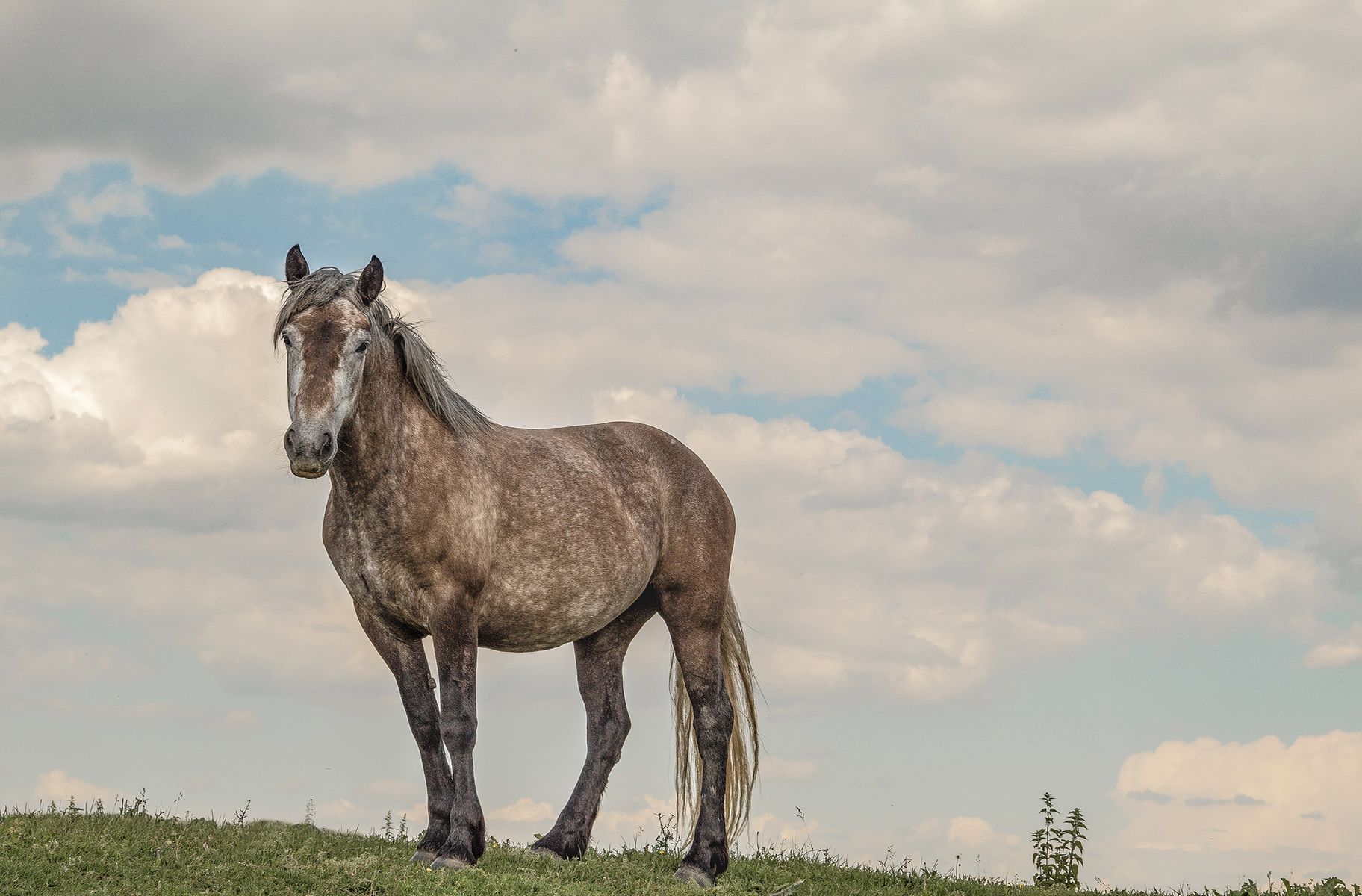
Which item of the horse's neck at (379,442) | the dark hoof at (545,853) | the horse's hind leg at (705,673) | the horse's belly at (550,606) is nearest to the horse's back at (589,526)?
the horse's belly at (550,606)

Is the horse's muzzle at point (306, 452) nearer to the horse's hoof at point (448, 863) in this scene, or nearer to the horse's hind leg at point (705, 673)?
the horse's hoof at point (448, 863)

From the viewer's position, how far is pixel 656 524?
39.6 ft

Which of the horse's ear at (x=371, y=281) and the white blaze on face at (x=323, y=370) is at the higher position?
the horse's ear at (x=371, y=281)

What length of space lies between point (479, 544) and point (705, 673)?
2916 mm

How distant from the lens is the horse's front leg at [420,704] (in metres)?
10.5

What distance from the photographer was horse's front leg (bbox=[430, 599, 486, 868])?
992 cm

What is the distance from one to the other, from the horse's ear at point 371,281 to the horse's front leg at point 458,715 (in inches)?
96.6

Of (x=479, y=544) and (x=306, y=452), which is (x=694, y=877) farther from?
(x=306, y=452)

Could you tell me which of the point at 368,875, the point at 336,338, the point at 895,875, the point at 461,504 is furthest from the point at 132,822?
the point at 895,875

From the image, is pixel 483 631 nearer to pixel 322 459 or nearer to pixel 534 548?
pixel 534 548

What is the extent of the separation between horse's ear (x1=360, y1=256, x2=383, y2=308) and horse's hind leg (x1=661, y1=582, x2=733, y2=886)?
4067 millimetres

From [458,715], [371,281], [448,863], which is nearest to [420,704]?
[458,715]

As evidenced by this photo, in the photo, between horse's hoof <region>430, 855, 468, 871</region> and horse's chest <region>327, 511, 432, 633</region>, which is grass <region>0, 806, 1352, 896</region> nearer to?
horse's hoof <region>430, 855, 468, 871</region>

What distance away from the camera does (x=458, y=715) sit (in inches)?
391
